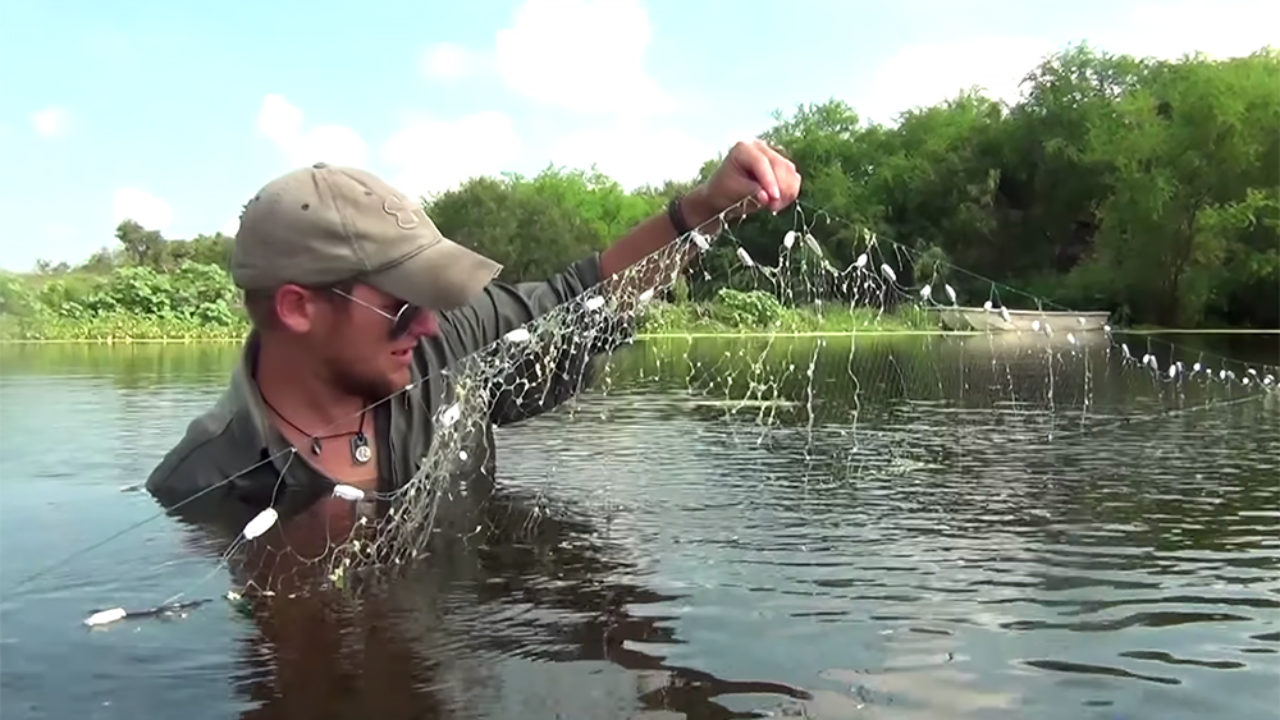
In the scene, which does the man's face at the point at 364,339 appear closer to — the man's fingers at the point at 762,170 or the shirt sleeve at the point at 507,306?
the shirt sleeve at the point at 507,306

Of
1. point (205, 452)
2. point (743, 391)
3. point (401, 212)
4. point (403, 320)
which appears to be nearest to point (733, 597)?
point (403, 320)

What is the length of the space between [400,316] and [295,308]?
299mm

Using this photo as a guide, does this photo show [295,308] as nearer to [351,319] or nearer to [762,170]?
[351,319]

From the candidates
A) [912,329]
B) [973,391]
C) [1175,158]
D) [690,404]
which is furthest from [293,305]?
[1175,158]

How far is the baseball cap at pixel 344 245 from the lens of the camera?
11.5ft

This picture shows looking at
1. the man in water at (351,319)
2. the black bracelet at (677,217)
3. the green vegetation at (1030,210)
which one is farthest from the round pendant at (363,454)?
the green vegetation at (1030,210)

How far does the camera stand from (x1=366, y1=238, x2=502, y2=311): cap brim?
11.6 ft

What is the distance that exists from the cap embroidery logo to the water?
1157 millimetres

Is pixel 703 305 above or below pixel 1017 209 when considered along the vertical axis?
below

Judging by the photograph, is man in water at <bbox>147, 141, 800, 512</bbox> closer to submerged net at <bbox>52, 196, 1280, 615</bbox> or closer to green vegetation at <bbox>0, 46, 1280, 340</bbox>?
submerged net at <bbox>52, 196, 1280, 615</bbox>

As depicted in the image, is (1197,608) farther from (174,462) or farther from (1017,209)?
(1017,209)

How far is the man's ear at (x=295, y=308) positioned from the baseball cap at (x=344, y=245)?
0.12 ft

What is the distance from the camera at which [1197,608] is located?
385 centimetres

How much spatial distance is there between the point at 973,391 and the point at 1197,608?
10.1 m
